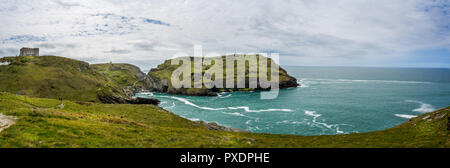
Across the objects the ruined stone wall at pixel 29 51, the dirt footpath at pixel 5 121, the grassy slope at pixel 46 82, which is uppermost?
the ruined stone wall at pixel 29 51

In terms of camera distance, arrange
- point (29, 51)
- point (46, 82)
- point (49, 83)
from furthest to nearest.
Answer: point (29, 51) → point (49, 83) → point (46, 82)

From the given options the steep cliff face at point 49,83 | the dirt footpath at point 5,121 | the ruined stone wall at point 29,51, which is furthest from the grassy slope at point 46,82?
the dirt footpath at point 5,121

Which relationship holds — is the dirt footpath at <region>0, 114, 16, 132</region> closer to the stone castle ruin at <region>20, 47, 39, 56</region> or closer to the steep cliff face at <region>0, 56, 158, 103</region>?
the steep cliff face at <region>0, 56, 158, 103</region>

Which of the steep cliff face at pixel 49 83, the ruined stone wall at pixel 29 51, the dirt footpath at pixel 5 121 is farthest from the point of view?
the ruined stone wall at pixel 29 51

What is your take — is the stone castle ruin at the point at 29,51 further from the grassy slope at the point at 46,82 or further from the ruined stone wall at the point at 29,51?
the grassy slope at the point at 46,82

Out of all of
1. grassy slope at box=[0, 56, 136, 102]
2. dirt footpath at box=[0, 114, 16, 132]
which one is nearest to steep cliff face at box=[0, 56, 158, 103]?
grassy slope at box=[0, 56, 136, 102]

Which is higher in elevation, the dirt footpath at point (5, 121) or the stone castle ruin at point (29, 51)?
the stone castle ruin at point (29, 51)

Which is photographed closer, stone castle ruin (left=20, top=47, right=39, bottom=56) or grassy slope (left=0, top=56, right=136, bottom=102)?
grassy slope (left=0, top=56, right=136, bottom=102)

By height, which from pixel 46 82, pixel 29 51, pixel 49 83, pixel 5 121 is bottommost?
pixel 5 121

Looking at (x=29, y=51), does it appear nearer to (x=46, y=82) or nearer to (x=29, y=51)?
(x=29, y=51)

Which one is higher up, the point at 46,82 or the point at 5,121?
the point at 46,82

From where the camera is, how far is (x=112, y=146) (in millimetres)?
19172

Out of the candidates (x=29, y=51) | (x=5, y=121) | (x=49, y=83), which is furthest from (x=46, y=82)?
(x=5, y=121)
